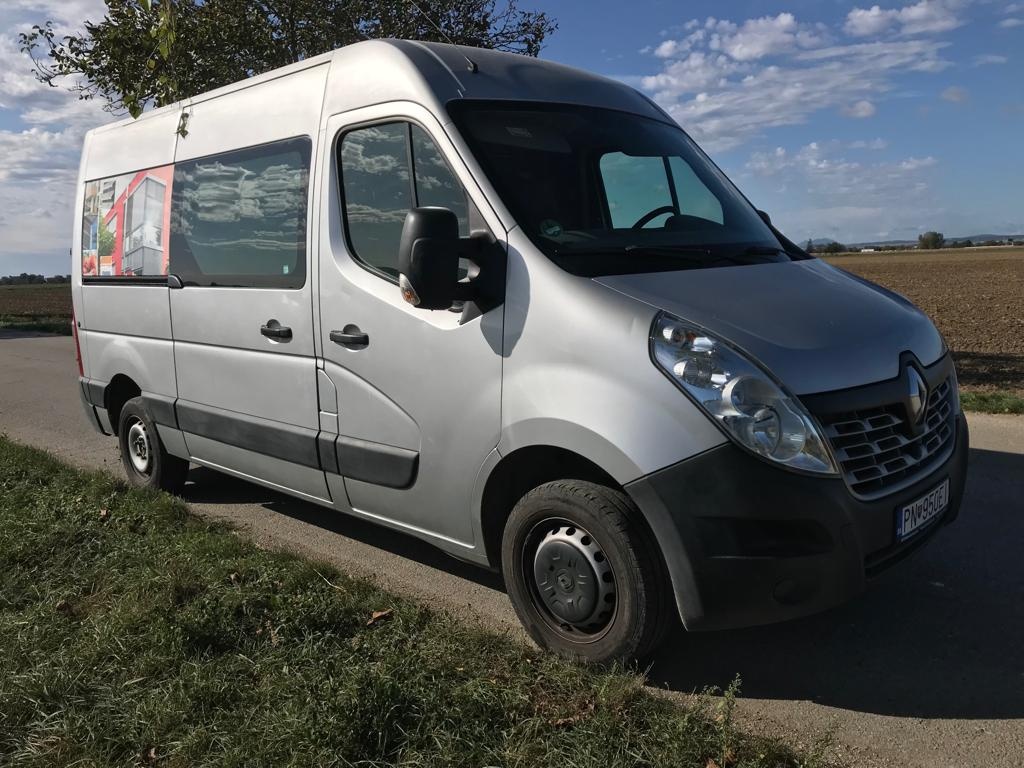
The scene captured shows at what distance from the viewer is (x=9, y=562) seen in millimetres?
4516

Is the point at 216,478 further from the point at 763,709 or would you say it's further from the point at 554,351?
the point at 763,709

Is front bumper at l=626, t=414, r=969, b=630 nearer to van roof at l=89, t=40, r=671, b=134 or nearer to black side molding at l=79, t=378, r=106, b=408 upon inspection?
van roof at l=89, t=40, r=671, b=134

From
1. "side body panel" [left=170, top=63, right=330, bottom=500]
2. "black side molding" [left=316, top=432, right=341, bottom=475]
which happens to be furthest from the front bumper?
"side body panel" [left=170, top=63, right=330, bottom=500]

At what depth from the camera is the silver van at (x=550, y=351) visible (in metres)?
2.89

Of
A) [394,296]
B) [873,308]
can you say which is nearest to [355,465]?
[394,296]

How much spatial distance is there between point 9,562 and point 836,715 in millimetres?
3959

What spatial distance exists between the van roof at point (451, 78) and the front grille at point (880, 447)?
2.02m

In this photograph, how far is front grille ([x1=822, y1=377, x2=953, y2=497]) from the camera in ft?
9.53

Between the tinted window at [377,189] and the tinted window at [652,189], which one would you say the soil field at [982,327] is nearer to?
the tinted window at [652,189]

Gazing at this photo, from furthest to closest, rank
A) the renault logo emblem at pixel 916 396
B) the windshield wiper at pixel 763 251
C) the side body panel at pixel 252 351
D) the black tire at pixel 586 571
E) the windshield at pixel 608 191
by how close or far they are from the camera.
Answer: the side body panel at pixel 252 351 < the windshield wiper at pixel 763 251 < the windshield at pixel 608 191 < the renault logo emblem at pixel 916 396 < the black tire at pixel 586 571

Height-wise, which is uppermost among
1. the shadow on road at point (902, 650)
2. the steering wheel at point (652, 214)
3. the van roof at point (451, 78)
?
the van roof at point (451, 78)

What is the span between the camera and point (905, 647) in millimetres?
3438

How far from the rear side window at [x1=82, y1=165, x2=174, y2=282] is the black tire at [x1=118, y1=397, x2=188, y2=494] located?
93cm

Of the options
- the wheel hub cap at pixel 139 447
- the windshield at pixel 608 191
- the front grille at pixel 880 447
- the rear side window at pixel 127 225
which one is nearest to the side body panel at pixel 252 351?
the rear side window at pixel 127 225
